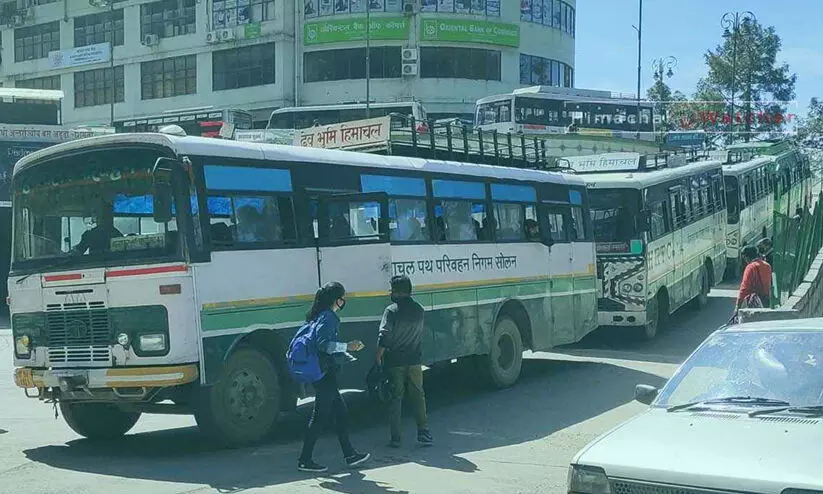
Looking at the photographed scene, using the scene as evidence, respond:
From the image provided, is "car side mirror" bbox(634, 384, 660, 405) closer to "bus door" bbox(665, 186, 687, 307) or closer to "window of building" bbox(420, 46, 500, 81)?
"bus door" bbox(665, 186, 687, 307)

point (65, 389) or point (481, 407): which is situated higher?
point (65, 389)

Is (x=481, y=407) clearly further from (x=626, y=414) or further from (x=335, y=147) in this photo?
(x=335, y=147)

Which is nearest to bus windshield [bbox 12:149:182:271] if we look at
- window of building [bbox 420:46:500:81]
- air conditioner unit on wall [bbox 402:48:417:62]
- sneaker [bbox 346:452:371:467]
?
sneaker [bbox 346:452:371:467]

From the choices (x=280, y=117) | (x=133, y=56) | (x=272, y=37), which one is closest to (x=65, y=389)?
(x=280, y=117)

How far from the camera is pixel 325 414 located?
28.7 ft

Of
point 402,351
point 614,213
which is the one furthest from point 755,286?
point 402,351

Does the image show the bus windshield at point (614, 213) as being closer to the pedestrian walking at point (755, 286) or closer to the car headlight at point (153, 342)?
the pedestrian walking at point (755, 286)

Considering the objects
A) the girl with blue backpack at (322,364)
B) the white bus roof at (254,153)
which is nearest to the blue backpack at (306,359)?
the girl with blue backpack at (322,364)

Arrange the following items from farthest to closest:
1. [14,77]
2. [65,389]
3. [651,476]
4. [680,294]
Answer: [14,77] < [680,294] < [65,389] < [651,476]

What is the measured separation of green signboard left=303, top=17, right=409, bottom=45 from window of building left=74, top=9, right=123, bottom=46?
14456 millimetres

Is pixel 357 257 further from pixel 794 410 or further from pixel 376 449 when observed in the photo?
pixel 794 410

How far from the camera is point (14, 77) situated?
67.3 meters

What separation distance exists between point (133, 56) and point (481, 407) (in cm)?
5409

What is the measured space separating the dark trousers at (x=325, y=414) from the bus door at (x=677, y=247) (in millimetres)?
11979
